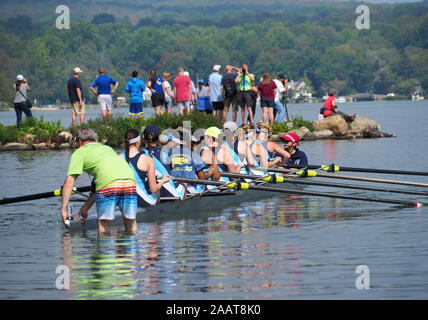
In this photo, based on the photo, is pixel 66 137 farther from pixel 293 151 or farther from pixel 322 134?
pixel 293 151

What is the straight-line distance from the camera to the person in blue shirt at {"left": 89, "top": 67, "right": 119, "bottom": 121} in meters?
32.1

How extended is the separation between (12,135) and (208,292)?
2552 cm

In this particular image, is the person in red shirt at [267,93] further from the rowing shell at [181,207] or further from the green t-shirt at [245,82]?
the rowing shell at [181,207]

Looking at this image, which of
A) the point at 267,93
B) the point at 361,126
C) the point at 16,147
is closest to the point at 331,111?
the point at 361,126

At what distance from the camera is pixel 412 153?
29.9m

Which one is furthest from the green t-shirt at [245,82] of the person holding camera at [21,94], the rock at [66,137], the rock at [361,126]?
the person holding camera at [21,94]

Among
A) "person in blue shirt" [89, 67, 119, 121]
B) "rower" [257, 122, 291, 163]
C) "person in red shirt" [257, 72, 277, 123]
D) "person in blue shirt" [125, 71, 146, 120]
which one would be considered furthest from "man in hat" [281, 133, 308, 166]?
"person in blue shirt" [89, 67, 119, 121]

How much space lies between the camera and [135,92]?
1278 inches

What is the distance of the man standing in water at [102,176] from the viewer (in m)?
12.5

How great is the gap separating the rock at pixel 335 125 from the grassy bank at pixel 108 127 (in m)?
1.82

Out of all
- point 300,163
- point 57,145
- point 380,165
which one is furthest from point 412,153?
point 57,145

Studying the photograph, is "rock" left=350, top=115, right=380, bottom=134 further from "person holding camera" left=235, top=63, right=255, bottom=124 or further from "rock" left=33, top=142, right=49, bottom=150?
"rock" left=33, top=142, right=49, bottom=150
